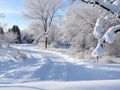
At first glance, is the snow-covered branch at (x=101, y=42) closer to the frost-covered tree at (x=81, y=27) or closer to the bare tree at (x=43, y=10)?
the frost-covered tree at (x=81, y=27)

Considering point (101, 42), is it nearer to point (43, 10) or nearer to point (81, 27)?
point (81, 27)

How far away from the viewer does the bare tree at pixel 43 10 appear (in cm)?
5495

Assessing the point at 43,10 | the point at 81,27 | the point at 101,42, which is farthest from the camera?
the point at 43,10

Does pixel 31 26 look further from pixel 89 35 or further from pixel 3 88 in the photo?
pixel 3 88

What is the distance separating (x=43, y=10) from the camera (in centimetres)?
5512

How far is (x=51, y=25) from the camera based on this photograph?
188ft

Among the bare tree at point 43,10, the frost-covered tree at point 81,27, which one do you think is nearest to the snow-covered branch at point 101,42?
the frost-covered tree at point 81,27

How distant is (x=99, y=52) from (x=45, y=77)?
6.90m

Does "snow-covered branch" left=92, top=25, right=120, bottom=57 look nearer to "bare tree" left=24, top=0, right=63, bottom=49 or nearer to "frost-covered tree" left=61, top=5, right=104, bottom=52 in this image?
"frost-covered tree" left=61, top=5, right=104, bottom=52

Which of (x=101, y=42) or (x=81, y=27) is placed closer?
(x=101, y=42)

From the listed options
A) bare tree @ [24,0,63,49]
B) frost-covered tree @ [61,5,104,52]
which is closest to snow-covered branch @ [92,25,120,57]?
frost-covered tree @ [61,5,104,52]

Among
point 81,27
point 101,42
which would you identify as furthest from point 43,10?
point 101,42

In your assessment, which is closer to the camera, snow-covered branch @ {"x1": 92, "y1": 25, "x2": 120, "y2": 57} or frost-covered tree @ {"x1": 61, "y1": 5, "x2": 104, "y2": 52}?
snow-covered branch @ {"x1": 92, "y1": 25, "x2": 120, "y2": 57}

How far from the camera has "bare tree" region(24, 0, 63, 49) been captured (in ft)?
180
